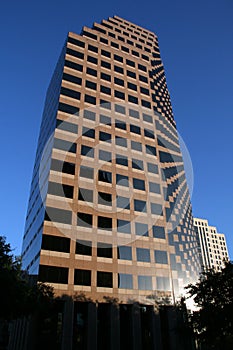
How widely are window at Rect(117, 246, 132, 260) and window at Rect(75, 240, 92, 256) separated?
473 cm

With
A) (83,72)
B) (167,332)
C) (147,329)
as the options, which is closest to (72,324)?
(147,329)

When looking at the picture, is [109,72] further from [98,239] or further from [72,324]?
[72,324]

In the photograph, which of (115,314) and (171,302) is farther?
(171,302)

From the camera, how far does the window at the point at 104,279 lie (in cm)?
4174

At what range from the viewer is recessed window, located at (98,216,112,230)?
4597 cm

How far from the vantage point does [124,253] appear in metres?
45.6

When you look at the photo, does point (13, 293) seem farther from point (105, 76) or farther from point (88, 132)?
point (105, 76)

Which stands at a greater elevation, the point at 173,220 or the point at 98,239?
the point at 173,220

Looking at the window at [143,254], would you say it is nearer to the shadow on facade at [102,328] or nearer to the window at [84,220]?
the shadow on facade at [102,328]

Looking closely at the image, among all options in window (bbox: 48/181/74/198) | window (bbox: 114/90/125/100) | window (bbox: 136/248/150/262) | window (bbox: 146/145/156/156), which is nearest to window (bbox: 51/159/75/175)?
window (bbox: 48/181/74/198)

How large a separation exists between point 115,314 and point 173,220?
25.6m

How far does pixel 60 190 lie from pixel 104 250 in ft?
36.5

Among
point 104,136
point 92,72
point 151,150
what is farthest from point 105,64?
point 151,150

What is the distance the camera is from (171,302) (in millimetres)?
45469
